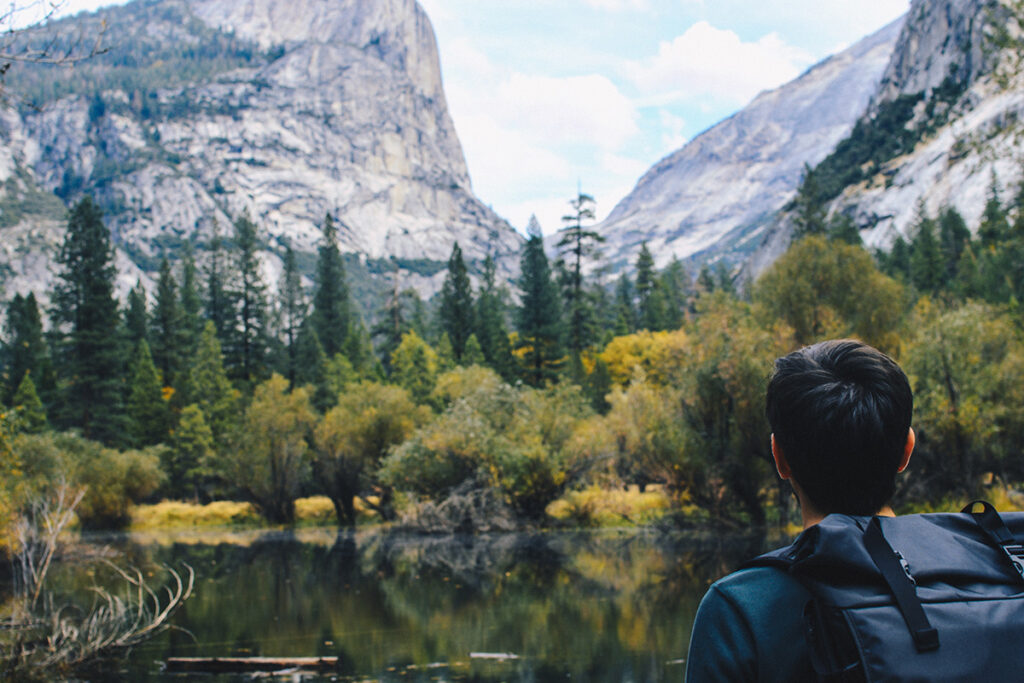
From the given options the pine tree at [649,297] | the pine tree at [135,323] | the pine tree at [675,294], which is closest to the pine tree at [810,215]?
the pine tree at [675,294]

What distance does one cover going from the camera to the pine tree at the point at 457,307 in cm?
6612

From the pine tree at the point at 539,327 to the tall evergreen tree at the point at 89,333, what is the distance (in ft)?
89.4

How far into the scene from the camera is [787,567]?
1.73 m

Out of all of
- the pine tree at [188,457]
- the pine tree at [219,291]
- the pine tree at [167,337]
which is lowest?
the pine tree at [188,457]

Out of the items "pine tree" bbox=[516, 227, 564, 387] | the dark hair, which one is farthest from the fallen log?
"pine tree" bbox=[516, 227, 564, 387]

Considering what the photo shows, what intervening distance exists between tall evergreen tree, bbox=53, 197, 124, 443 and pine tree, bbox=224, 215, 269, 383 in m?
8.14

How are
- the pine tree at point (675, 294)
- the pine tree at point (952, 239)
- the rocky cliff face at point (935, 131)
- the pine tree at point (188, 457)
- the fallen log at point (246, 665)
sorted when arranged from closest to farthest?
the fallen log at point (246, 665), the pine tree at point (188, 457), the pine tree at point (952, 239), the pine tree at point (675, 294), the rocky cliff face at point (935, 131)

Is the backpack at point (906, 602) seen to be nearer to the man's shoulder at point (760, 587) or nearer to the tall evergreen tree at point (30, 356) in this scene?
the man's shoulder at point (760, 587)

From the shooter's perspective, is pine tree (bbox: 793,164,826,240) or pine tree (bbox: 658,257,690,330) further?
pine tree (bbox: 658,257,690,330)

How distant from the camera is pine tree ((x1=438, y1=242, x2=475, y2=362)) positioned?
66.1 meters

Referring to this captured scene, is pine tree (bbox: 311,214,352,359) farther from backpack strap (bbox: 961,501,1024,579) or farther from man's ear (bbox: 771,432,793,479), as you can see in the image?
backpack strap (bbox: 961,501,1024,579)

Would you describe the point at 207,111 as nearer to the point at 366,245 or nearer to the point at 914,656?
the point at 366,245

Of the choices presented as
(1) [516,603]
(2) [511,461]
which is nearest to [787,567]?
(1) [516,603]

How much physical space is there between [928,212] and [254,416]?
7895 cm
